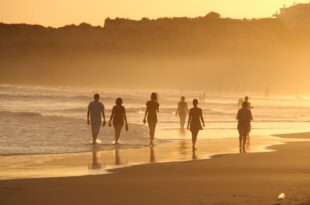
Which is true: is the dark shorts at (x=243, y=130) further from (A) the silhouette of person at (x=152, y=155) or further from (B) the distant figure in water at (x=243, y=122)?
(A) the silhouette of person at (x=152, y=155)

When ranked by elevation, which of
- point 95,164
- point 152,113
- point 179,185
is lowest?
point 179,185

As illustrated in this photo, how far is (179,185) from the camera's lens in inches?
568

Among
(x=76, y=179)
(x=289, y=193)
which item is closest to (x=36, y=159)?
(x=76, y=179)

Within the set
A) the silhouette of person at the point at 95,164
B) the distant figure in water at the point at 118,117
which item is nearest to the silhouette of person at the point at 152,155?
the distant figure in water at the point at 118,117

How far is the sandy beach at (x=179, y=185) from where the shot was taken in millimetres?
12773

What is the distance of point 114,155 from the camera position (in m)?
20.6

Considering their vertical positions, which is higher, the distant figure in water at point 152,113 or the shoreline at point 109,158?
the distant figure in water at point 152,113

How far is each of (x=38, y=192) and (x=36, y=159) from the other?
575cm

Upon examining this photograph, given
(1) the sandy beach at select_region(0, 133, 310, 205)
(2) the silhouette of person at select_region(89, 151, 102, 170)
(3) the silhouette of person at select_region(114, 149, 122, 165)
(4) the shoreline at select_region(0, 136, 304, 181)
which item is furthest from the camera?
(3) the silhouette of person at select_region(114, 149, 122, 165)

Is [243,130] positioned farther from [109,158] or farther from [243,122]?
[109,158]

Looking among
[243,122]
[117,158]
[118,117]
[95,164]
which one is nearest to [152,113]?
[118,117]

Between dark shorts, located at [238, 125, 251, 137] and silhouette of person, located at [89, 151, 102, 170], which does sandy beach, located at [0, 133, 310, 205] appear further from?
dark shorts, located at [238, 125, 251, 137]

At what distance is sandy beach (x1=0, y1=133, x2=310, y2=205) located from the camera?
41.9ft

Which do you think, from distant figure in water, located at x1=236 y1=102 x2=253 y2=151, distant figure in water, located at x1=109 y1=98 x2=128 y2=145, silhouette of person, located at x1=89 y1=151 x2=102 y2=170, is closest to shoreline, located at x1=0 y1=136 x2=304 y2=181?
silhouette of person, located at x1=89 y1=151 x2=102 y2=170
